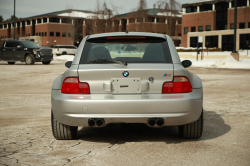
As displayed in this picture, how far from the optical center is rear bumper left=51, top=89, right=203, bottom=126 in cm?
429

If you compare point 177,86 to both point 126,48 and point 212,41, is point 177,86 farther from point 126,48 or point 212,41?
point 212,41

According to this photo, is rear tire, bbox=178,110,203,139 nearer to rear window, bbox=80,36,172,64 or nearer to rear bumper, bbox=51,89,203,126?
rear bumper, bbox=51,89,203,126

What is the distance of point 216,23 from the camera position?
248 feet

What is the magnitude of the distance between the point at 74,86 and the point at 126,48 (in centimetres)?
102

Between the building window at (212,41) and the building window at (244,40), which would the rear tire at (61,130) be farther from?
the building window at (212,41)

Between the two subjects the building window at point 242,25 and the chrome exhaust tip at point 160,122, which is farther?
the building window at point 242,25

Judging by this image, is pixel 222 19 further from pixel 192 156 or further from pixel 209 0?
pixel 192 156

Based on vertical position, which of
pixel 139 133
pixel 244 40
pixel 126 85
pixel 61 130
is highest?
pixel 244 40

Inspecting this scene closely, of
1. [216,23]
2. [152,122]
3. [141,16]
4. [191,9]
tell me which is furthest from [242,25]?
[152,122]

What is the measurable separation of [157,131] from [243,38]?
68222mm

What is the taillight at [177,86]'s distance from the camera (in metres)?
4.41

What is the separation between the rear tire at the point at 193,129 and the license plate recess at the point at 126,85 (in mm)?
991

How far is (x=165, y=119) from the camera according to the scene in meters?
4.37

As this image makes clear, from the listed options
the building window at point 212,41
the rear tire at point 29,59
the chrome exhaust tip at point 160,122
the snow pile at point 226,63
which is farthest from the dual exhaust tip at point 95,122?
the building window at point 212,41
